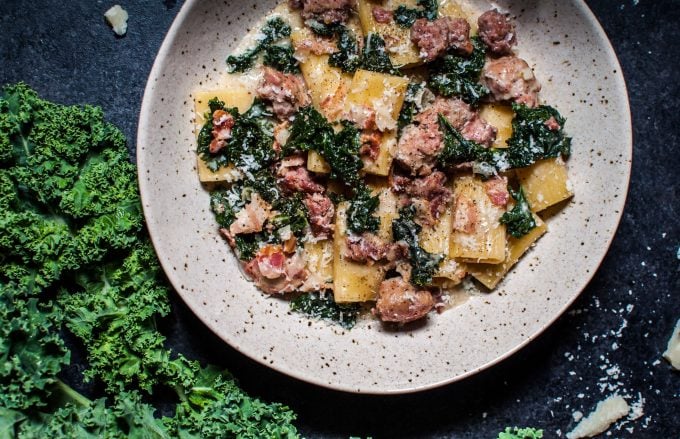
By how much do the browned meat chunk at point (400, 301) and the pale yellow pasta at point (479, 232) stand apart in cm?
29

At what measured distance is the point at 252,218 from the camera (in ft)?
13.1

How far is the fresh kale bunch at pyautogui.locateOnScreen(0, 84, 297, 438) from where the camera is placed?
155 inches

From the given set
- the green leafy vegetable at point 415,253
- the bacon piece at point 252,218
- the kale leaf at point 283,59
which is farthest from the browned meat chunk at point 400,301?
the kale leaf at point 283,59

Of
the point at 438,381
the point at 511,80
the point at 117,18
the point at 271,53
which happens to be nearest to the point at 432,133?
the point at 511,80

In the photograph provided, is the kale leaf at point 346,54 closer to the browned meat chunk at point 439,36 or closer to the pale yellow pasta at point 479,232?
the browned meat chunk at point 439,36

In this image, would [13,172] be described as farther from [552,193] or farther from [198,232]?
[552,193]

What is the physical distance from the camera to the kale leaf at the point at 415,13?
4.07 meters

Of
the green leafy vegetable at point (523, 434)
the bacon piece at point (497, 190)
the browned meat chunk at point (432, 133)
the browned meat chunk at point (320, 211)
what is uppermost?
the browned meat chunk at point (432, 133)

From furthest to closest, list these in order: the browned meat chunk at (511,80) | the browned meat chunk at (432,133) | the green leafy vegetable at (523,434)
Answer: the green leafy vegetable at (523,434) < the browned meat chunk at (511,80) < the browned meat chunk at (432,133)

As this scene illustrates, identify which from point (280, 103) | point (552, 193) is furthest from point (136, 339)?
point (552, 193)

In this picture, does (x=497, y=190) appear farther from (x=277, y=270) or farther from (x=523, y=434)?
(x=523, y=434)

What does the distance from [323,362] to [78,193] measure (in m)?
1.66

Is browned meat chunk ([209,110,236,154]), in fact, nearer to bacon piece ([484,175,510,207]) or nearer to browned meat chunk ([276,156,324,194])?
browned meat chunk ([276,156,324,194])

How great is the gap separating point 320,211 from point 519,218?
1.09 m
